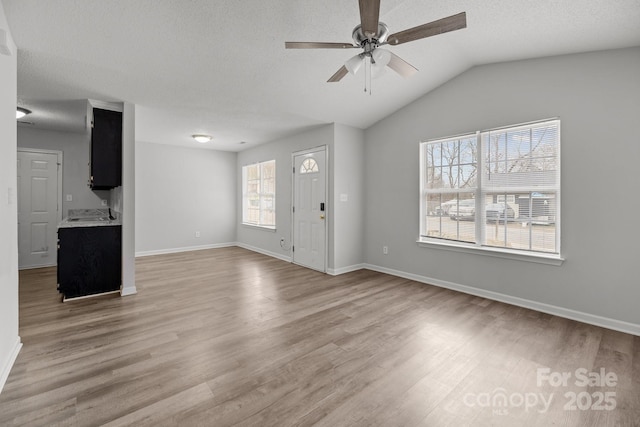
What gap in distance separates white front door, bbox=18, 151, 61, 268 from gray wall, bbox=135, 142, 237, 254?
1310 mm

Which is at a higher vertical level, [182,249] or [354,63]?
[354,63]

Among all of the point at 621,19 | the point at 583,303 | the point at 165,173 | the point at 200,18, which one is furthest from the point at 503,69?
the point at 165,173

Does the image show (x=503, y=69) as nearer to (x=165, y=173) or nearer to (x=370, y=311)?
(x=370, y=311)

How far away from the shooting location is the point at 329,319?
2930 millimetres

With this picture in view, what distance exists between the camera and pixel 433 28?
1.95m

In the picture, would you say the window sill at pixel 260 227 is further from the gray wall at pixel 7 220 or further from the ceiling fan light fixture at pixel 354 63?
the ceiling fan light fixture at pixel 354 63

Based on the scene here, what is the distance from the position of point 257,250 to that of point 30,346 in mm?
4425

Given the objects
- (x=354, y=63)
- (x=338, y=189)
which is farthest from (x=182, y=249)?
(x=354, y=63)

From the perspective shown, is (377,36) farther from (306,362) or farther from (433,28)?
(306,362)

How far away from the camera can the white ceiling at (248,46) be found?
231 cm

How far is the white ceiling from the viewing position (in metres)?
2.31

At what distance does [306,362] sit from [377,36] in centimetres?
254

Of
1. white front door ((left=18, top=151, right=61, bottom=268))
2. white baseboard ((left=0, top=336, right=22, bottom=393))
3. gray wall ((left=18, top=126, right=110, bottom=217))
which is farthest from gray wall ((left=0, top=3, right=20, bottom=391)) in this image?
white front door ((left=18, top=151, right=61, bottom=268))

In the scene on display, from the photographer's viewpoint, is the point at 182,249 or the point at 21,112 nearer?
the point at 21,112
